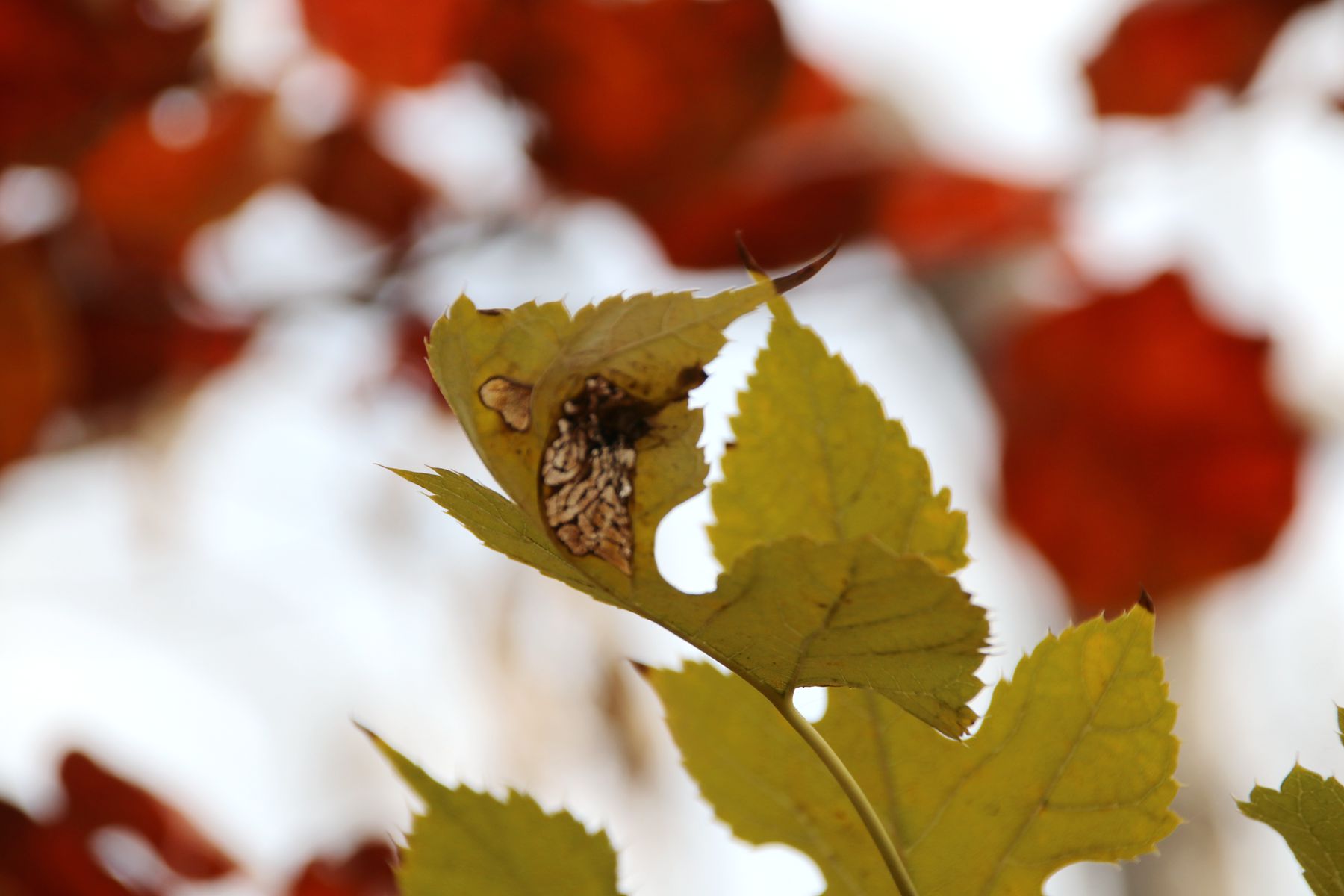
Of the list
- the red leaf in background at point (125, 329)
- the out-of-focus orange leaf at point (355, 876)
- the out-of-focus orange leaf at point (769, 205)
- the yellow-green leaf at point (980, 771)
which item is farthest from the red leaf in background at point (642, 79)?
the yellow-green leaf at point (980, 771)

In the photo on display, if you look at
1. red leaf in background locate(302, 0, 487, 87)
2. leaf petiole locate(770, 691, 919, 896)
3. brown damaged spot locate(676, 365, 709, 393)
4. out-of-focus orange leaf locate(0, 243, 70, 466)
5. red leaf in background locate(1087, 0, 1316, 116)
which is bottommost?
leaf petiole locate(770, 691, 919, 896)

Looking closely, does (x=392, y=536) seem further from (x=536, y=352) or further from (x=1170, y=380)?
(x=536, y=352)

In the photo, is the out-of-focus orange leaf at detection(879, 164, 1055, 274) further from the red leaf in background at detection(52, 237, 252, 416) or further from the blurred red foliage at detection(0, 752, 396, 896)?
the blurred red foliage at detection(0, 752, 396, 896)

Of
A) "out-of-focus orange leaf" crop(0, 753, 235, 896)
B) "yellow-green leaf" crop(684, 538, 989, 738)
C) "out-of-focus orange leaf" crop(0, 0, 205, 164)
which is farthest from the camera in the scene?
"out-of-focus orange leaf" crop(0, 0, 205, 164)

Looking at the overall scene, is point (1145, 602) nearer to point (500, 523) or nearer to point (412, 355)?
point (500, 523)

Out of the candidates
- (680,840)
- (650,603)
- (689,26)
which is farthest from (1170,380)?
(650,603)

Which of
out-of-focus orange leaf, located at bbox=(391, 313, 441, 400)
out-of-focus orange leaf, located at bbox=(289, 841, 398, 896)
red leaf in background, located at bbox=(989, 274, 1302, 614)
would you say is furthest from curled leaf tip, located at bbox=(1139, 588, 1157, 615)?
red leaf in background, located at bbox=(989, 274, 1302, 614)

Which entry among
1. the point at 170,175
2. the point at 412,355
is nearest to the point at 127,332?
the point at 170,175
